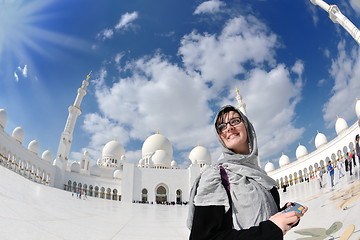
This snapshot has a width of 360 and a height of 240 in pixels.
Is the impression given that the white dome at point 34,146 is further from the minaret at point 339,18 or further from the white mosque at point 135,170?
the minaret at point 339,18

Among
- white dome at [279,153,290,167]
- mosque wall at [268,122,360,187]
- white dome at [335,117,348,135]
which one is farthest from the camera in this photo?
white dome at [279,153,290,167]

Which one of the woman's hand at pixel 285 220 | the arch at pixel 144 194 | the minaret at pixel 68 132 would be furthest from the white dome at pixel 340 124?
the minaret at pixel 68 132

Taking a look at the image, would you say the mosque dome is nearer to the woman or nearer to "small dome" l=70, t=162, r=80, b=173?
"small dome" l=70, t=162, r=80, b=173

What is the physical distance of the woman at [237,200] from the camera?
991 mm

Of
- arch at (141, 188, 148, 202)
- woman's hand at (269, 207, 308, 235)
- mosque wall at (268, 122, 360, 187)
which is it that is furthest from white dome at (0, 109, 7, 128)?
mosque wall at (268, 122, 360, 187)

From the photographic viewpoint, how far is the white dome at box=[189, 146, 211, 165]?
30763 millimetres

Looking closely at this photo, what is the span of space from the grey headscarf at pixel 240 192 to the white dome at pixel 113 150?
33.9m

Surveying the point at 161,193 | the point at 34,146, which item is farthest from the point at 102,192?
the point at 34,146

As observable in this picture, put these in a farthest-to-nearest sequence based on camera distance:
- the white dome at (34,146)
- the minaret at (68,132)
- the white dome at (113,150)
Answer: the white dome at (113,150) < the white dome at (34,146) < the minaret at (68,132)

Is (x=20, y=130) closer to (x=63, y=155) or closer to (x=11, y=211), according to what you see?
(x=63, y=155)

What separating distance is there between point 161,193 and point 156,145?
781cm

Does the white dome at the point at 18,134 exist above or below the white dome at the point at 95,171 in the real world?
above

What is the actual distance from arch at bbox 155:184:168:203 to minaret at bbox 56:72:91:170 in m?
9.68

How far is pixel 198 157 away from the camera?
101 ft
